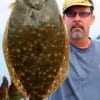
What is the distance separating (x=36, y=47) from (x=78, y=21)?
1.34m

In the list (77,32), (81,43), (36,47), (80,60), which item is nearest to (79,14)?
(77,32)

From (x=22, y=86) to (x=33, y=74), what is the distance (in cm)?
16

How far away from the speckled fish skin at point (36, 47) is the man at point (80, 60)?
1.13 m

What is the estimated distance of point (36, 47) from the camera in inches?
215

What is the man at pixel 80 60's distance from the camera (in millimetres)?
6691

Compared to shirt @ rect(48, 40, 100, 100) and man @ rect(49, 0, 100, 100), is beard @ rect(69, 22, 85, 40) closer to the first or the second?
man @ rect(49, 0, 100, 100)

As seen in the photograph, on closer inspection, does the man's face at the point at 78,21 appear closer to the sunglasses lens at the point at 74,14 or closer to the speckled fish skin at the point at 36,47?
the sunglasses lens at the point at 74,14

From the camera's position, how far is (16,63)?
547 cm

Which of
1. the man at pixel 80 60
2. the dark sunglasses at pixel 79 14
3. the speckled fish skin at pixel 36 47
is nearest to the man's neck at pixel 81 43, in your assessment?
the man at pixel 80 60

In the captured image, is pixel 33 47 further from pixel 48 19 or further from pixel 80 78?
pixel 80 78

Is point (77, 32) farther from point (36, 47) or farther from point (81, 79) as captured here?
point (36, 47)

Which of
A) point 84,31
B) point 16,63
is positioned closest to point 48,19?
point 16,63

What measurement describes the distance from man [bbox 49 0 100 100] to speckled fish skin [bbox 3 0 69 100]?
1.13m

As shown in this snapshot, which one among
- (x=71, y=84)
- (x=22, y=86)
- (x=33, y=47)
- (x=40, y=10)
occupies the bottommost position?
(x=71, y=84)
